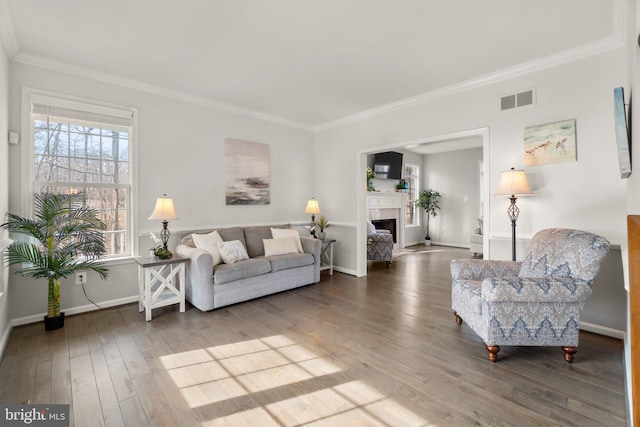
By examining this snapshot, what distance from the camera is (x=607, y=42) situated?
2.75 m

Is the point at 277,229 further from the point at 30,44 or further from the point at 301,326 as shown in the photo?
the point at 30,44

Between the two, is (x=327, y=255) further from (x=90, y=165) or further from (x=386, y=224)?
(x=90, y=165)

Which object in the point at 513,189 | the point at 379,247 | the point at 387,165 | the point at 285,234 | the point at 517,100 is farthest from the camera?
the point at 387,165

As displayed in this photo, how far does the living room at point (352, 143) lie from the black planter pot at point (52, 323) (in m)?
0.27

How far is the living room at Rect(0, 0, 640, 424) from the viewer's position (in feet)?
9.13

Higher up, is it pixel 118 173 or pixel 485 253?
pixel 118 173

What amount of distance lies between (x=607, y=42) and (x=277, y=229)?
4.26 metres

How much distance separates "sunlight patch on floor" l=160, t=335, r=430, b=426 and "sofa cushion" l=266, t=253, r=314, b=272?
1503 mm

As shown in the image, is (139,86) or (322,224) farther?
(322,224)

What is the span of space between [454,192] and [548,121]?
18.1 ft

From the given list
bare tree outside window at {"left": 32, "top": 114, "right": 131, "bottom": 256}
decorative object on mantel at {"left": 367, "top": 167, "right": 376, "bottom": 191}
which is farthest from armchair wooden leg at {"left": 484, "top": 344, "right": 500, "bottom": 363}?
decorative object on mantel at {"left": 367, "top": 167, "right": 376, "bottom": 191}

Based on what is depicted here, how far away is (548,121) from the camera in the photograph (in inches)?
122

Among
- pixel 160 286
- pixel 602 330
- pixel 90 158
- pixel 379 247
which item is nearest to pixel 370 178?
pixel 379 247

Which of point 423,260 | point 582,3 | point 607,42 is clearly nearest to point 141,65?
point 582,3
